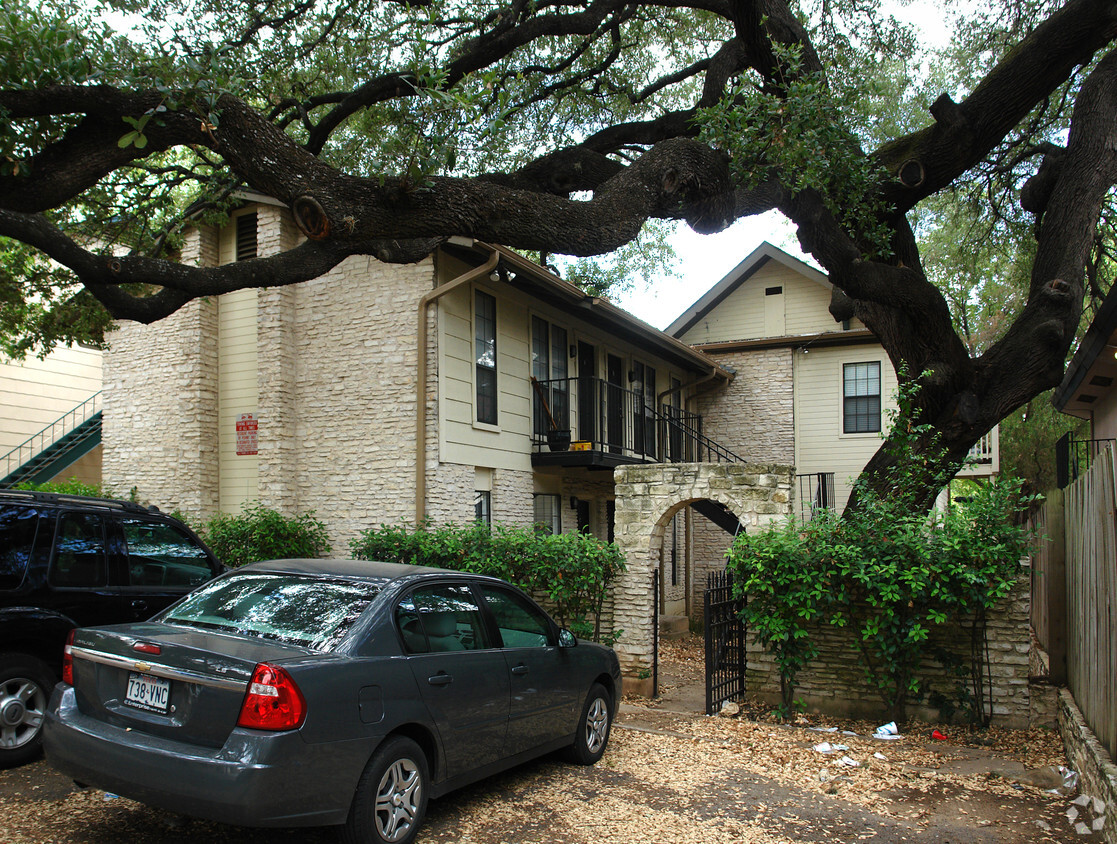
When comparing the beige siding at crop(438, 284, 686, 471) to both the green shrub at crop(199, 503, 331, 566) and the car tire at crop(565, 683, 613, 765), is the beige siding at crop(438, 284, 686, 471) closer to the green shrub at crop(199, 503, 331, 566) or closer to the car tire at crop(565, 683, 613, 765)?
the green shrub at crop(199, 503, 331, 566)

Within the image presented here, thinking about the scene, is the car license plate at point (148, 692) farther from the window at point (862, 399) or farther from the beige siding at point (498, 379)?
the window at point (862, 399)

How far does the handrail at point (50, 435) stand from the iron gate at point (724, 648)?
14.3m

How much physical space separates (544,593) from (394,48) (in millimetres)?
8113

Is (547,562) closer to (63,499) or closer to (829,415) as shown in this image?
(63,499)

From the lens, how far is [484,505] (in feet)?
44.2

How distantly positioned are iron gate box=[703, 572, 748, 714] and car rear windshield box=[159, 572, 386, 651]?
4.70 m

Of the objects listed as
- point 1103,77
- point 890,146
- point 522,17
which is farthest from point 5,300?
point 1103,77

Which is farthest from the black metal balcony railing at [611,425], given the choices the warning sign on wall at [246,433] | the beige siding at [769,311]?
the warning sign on wall at [246,433]

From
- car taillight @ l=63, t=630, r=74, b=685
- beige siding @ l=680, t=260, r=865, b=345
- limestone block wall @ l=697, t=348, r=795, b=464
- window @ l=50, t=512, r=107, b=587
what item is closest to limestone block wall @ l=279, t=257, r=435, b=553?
window @ l=50, t=512, r=107, b=587

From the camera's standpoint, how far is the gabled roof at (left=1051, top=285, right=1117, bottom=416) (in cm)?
857

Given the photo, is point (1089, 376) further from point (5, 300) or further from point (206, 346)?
point (5, 300)

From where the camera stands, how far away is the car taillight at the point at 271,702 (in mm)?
3883

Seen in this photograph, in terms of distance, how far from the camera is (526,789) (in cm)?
568

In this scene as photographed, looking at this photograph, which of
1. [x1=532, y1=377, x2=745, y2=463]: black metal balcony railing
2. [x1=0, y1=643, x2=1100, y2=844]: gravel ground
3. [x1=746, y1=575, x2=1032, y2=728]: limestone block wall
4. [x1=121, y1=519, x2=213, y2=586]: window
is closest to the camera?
[x1=0, y1=643, x2=1100, y2=844]: gravel ground
